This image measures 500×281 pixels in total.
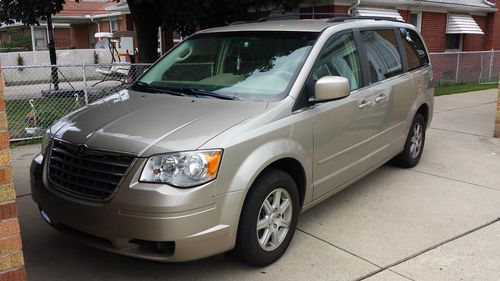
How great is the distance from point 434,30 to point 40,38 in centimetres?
2465

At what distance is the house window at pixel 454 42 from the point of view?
59.8 feet

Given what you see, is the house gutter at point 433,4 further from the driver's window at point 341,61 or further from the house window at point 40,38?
the house window at point 40,38

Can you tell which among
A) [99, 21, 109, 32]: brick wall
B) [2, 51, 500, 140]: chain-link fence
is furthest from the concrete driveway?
[99, 21, 109, 32]: brick wall

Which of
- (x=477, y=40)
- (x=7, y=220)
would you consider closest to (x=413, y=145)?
(x=7, y=220)

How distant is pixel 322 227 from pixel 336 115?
1.01m

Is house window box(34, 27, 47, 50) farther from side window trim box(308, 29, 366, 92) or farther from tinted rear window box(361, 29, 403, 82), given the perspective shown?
side window trim box(308, 29, 366, 92)

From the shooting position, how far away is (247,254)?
3.44 m

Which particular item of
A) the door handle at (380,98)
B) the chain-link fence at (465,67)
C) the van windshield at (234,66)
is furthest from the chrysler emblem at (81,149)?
the chain-link fence at (465,67)

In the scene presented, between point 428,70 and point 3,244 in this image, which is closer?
point 3,244

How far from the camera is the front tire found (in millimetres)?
3352

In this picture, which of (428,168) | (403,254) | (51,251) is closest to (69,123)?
(51,251)

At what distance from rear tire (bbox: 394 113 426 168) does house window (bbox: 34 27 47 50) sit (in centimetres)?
2962

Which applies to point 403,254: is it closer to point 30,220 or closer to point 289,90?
point 289,90

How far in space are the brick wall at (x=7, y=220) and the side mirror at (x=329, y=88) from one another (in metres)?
2.28
